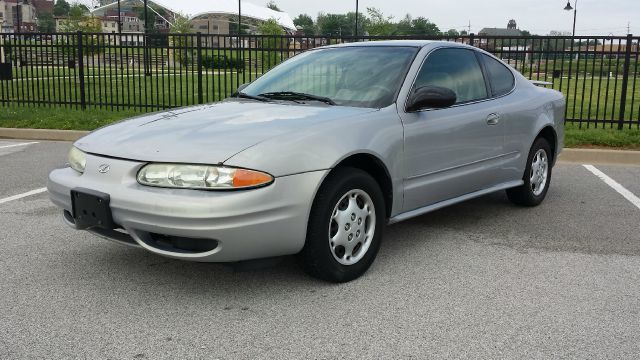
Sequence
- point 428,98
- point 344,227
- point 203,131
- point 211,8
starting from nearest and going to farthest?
point 203,131 < point 344,227 < point 428,98 < point 211,8

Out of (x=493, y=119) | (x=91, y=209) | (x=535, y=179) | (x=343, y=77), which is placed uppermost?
(x=343, y=77)

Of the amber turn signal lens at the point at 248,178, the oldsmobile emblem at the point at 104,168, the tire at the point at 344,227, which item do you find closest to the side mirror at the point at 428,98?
the tire at the point at 344,227

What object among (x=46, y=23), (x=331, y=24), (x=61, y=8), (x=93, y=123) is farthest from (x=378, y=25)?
(x=61, y=8)

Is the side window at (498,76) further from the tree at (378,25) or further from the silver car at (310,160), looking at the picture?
the tree at (378,25)

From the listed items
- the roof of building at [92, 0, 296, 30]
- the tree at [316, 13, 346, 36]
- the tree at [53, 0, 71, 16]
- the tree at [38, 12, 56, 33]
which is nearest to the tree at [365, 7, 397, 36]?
the roof of building at [92, 0, 296, 30]

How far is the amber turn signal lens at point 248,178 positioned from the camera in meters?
3.35

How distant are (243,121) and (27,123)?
8586mm

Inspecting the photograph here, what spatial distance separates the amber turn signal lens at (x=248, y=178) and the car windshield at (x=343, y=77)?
1179 mm

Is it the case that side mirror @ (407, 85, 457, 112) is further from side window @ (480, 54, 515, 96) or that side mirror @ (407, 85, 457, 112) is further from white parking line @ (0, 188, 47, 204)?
white parking line @ (0, 188, 47, 204)

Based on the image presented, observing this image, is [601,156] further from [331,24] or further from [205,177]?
[331,24]

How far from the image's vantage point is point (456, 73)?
5.09 metres

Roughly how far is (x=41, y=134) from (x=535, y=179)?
8.05m

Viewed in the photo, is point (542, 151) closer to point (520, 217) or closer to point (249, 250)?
point (520, 217)

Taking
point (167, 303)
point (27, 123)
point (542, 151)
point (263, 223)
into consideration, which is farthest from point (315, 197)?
point (27, 123)
